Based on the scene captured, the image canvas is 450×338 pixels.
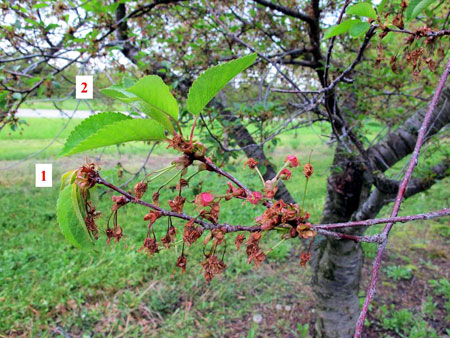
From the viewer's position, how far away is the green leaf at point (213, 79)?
46 cm

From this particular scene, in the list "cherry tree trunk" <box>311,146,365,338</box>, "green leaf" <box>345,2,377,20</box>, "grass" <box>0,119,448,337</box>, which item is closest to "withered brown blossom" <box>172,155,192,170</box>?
"green leaf" <box>345,2,377,20</box>

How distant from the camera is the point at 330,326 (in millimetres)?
2465

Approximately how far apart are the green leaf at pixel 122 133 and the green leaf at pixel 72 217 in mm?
69

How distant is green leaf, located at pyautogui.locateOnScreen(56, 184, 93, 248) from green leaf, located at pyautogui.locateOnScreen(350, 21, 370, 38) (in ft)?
2.53

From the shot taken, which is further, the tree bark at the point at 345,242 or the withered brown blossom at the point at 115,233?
the tree bark at the point at 345,242

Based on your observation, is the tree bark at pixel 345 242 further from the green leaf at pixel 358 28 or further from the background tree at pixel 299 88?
the green leaf at pixel 358 28

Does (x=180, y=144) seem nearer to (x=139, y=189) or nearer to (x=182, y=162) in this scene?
(x=182, y=162)

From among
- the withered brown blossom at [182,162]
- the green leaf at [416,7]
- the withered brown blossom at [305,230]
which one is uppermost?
the green leaf at [416,7]

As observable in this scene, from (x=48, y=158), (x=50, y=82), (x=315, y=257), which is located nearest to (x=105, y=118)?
(x=50, y=82)

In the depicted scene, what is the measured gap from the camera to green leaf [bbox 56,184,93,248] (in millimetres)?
474

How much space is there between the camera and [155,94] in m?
0.47

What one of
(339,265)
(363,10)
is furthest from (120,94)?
(339,265)

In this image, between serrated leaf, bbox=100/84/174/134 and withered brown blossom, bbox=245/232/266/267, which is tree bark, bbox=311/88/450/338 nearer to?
withered brown blossom, bbox=245/232/266/267

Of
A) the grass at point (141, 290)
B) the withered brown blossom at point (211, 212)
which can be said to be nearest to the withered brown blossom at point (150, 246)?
the withered brown blossom at point (211, 212)
